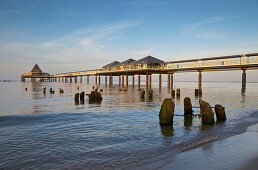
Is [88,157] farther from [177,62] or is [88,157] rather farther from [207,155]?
[177,62]

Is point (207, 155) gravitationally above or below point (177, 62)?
below

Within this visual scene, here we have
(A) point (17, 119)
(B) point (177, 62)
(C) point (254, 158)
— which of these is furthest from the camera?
(B) point (177, 62)

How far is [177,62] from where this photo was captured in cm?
4184

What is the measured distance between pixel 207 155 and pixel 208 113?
5.24 m

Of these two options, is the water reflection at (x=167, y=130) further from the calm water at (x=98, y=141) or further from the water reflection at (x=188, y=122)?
the water reflection at (x=188, y=122)

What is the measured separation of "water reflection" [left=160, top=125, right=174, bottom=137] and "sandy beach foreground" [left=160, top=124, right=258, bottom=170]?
6.50ft

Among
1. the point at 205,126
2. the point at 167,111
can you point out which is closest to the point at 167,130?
the point at 167,111

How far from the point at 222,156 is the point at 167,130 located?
12.4ft

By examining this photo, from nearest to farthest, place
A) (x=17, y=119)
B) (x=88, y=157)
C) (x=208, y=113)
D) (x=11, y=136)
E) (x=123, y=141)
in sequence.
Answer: (x=88, y=157)
(x=123, y=141)
(x=11, y=136)
(x=208, y=113)
(x=17, y=119)

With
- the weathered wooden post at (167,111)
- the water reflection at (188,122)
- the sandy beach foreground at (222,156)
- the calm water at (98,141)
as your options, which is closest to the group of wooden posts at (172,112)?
the weathered wooden post at (167,111)

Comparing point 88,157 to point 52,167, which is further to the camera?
point 88,157

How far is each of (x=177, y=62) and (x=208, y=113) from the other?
105 ft

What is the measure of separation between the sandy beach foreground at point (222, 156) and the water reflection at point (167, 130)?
6.50 ft

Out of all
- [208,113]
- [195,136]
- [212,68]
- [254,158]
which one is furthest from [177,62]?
[254,158]
